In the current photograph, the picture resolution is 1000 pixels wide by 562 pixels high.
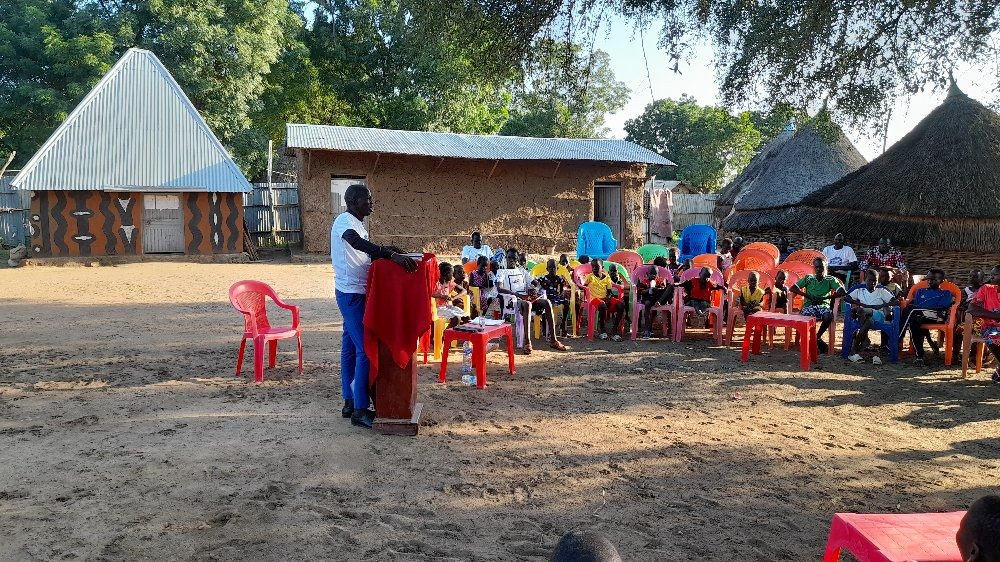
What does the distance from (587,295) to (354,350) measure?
4.38m

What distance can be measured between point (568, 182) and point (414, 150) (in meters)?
4.74

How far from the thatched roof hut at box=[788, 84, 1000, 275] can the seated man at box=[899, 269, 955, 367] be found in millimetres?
4664

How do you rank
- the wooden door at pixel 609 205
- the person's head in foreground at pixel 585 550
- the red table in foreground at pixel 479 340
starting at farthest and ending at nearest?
1. the wooden door at pixel 609 205
2. the red table in foreground at pixel 479 340
3. the person's head in foreground at pixel 585 550

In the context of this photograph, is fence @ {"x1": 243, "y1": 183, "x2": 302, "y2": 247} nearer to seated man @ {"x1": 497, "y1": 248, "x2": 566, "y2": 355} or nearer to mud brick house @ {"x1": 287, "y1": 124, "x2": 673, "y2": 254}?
mud brick house @ {"x1": 287, "y1": 124, "x2": 673, "y2": 254}

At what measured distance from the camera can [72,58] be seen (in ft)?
67.6

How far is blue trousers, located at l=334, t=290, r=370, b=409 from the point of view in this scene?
14.9 feet

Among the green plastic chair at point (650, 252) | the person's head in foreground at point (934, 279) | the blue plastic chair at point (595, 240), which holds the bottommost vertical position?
the person's head in foreground at point (934, 279)

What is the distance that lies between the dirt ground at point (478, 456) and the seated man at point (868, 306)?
19.0 inches

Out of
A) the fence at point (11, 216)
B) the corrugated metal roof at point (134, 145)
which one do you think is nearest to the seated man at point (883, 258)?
the corrugated metal roof at point (134, 145)

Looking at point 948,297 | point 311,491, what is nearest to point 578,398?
point 311,491

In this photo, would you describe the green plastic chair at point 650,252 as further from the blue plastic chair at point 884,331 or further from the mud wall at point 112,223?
the mud wall at point 112,223

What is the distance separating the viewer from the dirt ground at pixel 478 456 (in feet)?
10.3

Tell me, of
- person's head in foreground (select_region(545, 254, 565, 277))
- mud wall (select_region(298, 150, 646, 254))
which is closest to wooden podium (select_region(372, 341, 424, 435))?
person's head in foreground (select_region(545, 254, 565, 277))

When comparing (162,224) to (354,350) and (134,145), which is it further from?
(354,350)
